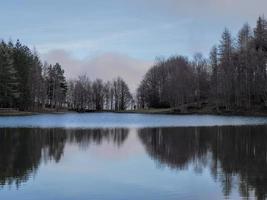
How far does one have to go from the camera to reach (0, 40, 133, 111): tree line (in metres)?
106

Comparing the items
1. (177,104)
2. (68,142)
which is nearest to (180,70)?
(177,104)

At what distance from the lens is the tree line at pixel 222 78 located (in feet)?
374

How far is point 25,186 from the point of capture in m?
17.5

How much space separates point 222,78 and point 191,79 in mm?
21287

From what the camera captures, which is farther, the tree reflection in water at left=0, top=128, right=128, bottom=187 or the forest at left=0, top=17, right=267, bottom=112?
the forest at left=0, top=17, right=267, bottom=112

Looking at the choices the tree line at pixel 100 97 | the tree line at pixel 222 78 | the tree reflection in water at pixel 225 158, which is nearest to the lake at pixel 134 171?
the tree reflection in water at pixel 225 158

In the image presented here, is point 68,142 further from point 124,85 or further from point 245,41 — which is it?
point 124,85

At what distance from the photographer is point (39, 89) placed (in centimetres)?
12975

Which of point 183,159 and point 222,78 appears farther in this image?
point 222,78

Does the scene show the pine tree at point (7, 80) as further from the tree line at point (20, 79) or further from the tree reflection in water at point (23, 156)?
the tree reflection in water at point (23, 156)

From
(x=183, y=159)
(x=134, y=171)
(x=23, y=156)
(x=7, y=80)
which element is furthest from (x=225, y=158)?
(x=7, y=80)

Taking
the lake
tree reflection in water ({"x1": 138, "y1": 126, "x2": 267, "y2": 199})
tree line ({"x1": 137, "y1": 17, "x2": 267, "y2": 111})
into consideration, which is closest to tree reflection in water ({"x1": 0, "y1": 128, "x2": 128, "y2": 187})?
the lake

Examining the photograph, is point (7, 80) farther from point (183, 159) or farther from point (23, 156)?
point (183, 159)

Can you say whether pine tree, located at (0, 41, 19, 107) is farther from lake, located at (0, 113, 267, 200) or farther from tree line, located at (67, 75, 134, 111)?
tree line, located at (67, 75, 134, 111)
